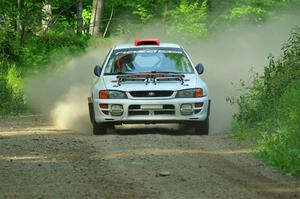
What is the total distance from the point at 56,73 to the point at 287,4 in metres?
16.5

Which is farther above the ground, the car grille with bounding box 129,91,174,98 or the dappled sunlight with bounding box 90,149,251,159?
the car grille with bounding box 129,91,174,98


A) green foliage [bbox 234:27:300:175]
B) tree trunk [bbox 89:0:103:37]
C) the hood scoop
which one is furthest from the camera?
tree trunk [bbox 89:0:103:37]

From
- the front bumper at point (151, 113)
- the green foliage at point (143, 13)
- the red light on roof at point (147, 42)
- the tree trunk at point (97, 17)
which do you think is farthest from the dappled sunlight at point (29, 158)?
the green foliage at point (143, 13)

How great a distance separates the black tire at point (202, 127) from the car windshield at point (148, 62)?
4.00 feet

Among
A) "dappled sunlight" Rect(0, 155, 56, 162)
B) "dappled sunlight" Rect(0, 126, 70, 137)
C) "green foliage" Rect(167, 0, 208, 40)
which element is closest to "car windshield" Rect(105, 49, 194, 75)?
"dappled sunlight" Rect(0, 126, 70, 137)

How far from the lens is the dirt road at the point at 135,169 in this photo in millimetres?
8225

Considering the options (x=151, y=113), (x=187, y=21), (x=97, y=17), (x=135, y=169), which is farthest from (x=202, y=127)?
(x=97, y=17)

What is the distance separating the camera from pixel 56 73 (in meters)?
22.7

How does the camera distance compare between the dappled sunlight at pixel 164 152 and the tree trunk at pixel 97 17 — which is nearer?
the dappled sunlight at pixel 164 152

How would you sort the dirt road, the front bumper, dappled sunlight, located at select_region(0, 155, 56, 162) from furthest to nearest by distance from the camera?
1. the front bumper
2. dappled sunlight, located at select_region(0, 155, 56, 162)
3. the dirt road

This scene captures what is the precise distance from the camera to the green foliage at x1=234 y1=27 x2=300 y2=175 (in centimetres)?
1042

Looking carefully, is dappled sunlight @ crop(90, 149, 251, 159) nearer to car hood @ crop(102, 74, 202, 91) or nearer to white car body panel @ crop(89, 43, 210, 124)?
white car body panel @ crop(89, 43, 210, 124)

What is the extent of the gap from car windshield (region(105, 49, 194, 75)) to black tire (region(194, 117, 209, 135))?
4.00 feet

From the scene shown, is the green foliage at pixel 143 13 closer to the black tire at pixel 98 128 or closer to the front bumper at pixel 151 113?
the black tire at pixel 98 128
